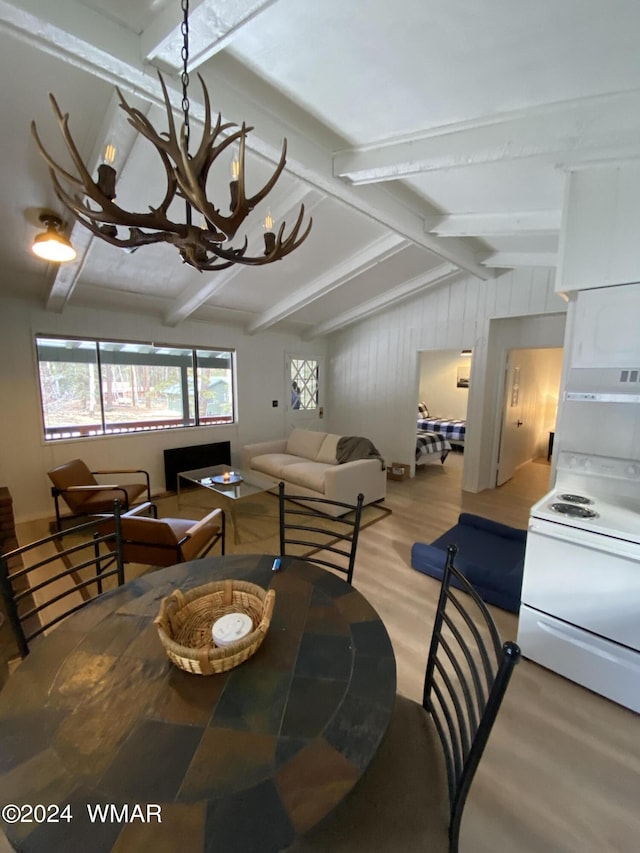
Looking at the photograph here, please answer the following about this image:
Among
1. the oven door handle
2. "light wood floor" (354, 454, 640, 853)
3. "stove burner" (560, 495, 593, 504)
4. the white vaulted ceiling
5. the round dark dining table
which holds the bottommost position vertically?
"light wood floor" (354, 454, 640, 853)

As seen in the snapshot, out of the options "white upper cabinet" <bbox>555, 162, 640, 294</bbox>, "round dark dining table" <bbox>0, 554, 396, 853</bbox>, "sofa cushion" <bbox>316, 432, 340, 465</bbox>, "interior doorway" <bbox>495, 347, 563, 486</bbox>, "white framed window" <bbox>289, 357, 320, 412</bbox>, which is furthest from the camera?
"white framed window" <bbox>289, 357, 320, 412</bbox>

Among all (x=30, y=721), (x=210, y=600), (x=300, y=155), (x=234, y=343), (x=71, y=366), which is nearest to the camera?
(x=30, y=721)

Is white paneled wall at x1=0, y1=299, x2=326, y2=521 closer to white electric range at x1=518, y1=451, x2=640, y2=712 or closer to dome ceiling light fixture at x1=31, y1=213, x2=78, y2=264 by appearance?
dome ceiling light fixture at x1=31, y1=213, x2=78, y2=264

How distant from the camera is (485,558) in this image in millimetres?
2691

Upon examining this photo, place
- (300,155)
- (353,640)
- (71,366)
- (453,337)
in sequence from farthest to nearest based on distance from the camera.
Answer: (453,337), (71,366), (300,155), (353,640)

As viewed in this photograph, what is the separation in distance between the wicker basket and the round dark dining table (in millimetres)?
49

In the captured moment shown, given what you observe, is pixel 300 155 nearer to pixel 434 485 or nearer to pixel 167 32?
pixel 167 32

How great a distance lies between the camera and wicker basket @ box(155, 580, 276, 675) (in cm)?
94

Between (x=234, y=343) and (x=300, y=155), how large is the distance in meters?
3.56

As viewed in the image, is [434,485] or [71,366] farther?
[434,485]

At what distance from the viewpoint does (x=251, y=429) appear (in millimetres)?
5715

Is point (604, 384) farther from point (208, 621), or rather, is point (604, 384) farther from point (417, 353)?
point (417, 353)

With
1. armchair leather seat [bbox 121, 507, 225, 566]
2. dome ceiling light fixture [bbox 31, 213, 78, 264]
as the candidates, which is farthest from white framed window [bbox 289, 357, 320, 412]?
dome ceiling light fixture [bbox 31, 213, 78, 264]

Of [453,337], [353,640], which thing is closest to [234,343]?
[453,337]
